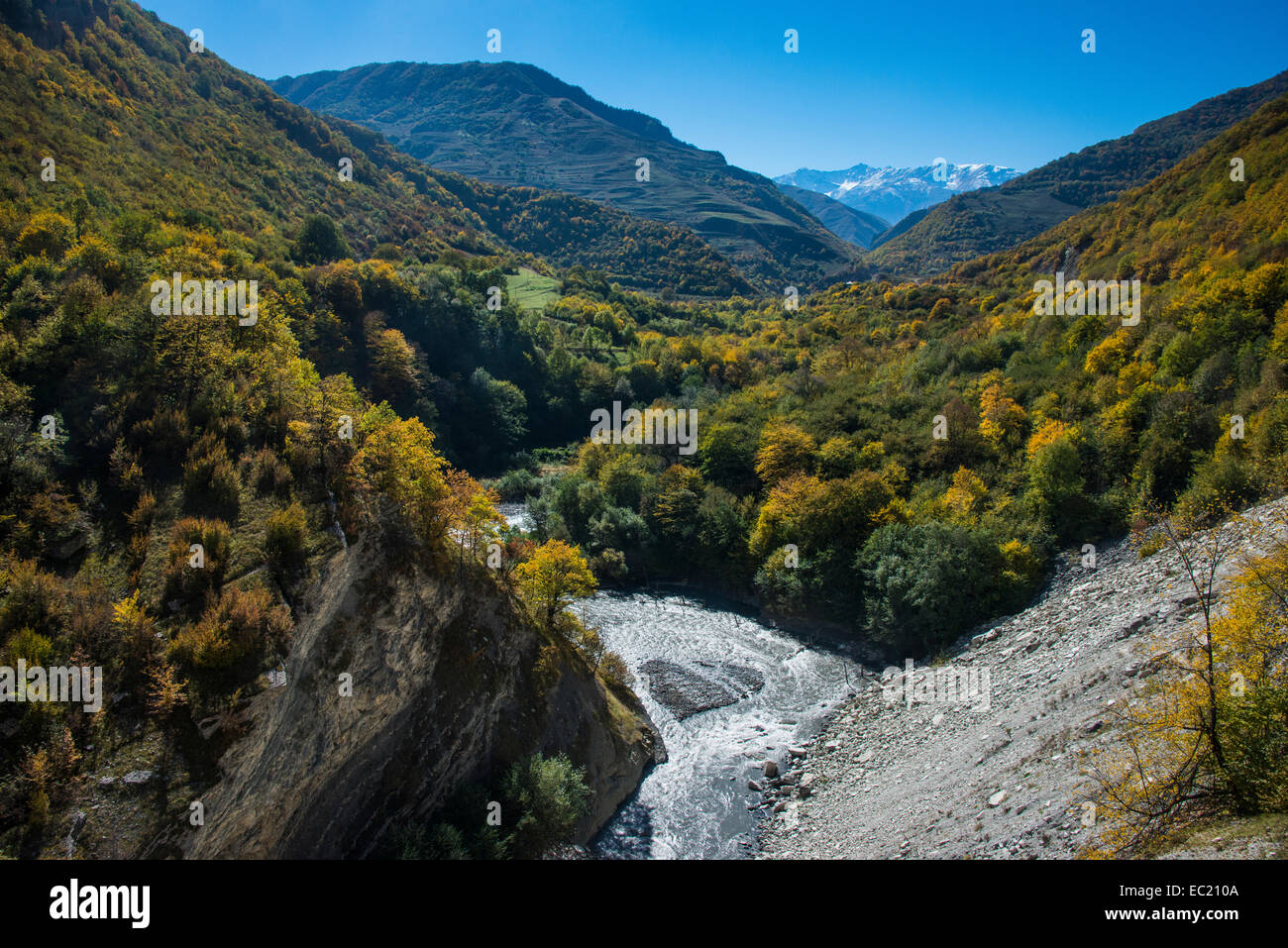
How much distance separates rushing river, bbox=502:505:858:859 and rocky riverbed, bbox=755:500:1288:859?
52.2 inches

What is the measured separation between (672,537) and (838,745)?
20.6m

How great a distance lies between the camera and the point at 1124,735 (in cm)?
1495

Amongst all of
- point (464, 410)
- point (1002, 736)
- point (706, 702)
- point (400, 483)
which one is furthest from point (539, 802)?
point (464, 410)

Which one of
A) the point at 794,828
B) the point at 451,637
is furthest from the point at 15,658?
the point at 794,828

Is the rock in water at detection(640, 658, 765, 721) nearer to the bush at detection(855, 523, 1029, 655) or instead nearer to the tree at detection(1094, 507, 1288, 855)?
Answer: the bush at detection(855, 523, 1029, 655)

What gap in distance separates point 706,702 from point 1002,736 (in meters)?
13.1

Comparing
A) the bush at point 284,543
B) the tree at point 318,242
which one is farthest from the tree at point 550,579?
the tree at point 318,242

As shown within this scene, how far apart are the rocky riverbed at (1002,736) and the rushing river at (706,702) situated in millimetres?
1327

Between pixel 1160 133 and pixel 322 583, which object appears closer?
pixel 322 583

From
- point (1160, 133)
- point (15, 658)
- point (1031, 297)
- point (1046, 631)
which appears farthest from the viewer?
point (1160, 133)

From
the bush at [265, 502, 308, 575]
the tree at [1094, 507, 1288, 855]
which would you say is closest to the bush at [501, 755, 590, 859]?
the bush at [265, 502, 308, 575]

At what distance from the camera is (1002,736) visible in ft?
63.5

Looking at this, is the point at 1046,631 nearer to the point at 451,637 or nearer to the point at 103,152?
the point at 451,637

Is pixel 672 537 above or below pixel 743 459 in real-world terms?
below
